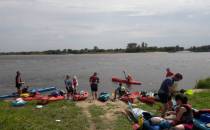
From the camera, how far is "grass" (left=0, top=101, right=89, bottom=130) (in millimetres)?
14086

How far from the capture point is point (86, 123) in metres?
14.7

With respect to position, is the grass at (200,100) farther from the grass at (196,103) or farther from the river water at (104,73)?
the river water at (104,73)

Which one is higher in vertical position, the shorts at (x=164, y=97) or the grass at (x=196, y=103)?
the shorts at (x=164, y=97)

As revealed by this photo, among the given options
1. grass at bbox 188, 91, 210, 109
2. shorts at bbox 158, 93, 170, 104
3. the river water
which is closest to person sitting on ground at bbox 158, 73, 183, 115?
shorts at bbox 158, 93, 170, 104

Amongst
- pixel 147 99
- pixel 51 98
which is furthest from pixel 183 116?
pixel 51 98

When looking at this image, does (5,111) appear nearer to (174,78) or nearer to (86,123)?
(86,123)

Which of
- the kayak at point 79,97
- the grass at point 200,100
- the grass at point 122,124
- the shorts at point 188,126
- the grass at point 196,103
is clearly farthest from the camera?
the kayak at point 79,97

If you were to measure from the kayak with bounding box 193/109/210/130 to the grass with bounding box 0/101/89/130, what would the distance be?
4097mm

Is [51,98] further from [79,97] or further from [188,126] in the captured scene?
[188,126]

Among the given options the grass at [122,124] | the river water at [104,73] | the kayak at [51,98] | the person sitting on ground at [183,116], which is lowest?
the river water at [104,73]

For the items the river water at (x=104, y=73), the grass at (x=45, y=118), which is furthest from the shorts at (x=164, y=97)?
the river water at (x=104, y=73)

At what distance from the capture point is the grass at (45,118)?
14086mm

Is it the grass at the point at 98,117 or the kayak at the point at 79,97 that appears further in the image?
the kayak at the point at 79,97

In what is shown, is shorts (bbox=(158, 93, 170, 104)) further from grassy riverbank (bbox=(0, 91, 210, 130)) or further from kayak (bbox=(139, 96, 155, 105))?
kayak (bbox=(139, 96, 155, 105))
